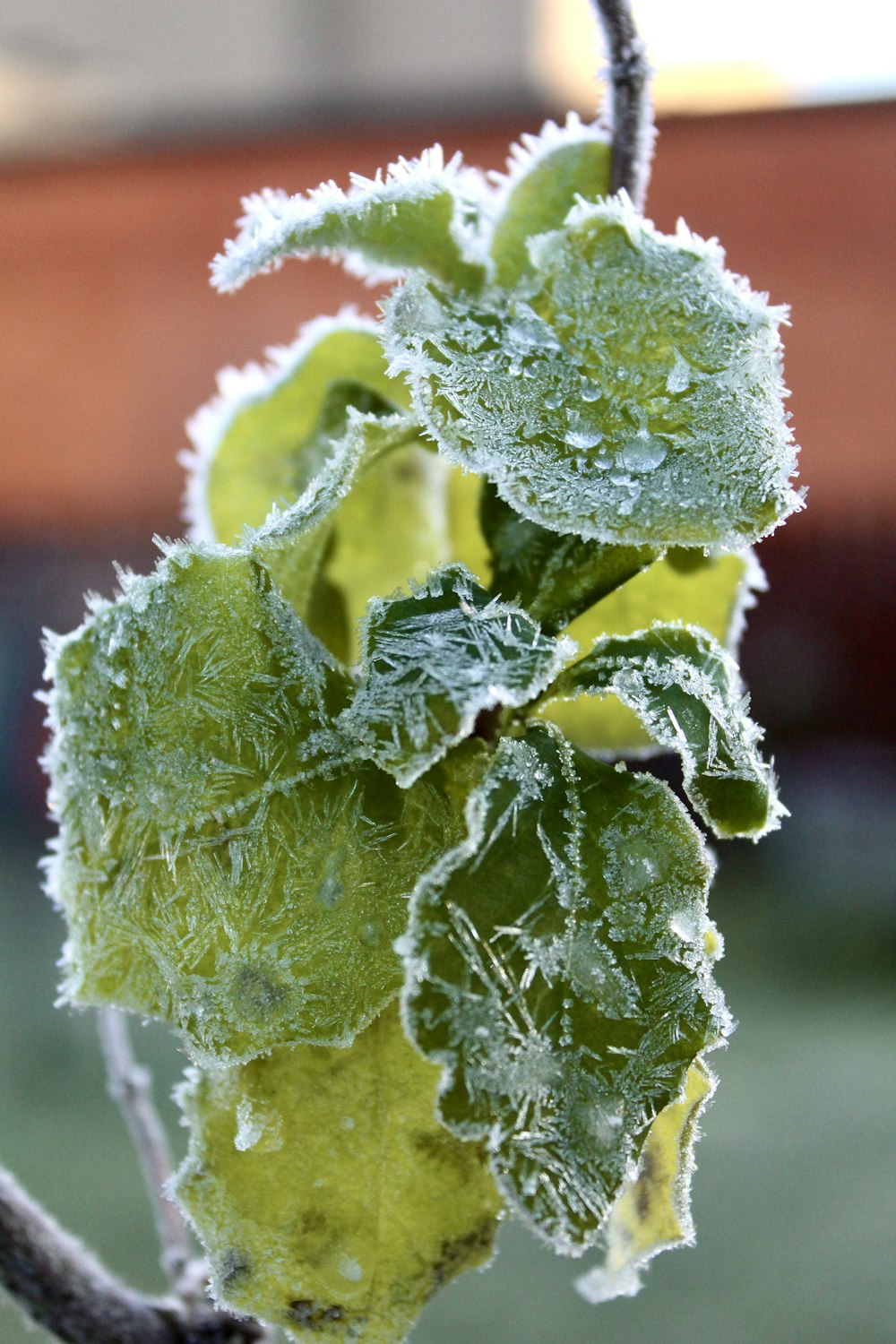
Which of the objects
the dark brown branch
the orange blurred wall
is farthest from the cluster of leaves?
the orange blurred wall

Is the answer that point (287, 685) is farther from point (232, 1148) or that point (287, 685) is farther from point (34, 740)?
point (34, 740)

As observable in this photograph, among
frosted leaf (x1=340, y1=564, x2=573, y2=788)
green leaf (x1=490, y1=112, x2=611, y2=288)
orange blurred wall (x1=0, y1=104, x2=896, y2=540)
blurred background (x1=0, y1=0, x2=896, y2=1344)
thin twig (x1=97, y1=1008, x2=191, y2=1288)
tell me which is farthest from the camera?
orange blurred wall (x1=0, y1=104, x2=896, y2=540)

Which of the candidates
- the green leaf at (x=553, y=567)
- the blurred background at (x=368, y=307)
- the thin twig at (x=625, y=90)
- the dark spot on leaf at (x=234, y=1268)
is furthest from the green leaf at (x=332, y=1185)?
the blurred background at (x=368, y=307)

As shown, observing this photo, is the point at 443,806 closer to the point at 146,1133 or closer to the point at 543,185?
the point at 543,185

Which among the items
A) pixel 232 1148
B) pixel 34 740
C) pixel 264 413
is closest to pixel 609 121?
pixel 264 413

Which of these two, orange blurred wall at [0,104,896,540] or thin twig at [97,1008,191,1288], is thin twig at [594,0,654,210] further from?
orange blurred wall at [0,104,896,540]

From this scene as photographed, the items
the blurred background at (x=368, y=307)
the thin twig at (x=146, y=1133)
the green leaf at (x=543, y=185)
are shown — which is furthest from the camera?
the blurred background at (x=368, y=307)

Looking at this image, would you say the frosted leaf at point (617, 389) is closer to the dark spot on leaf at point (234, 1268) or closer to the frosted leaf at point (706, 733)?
the frosted leaf at point (706, 733)
